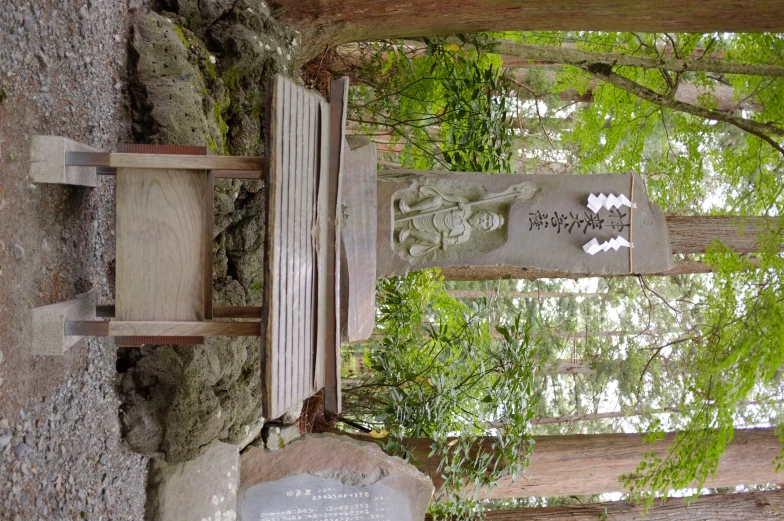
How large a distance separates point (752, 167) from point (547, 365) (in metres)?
5.97

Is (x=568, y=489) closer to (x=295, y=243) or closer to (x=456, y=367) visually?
(x=456, y=367)

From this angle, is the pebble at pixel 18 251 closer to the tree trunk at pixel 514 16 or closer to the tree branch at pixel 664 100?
the tree trunk at pixel 514 16

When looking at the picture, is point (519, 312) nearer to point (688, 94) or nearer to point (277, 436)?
point (277, 436)

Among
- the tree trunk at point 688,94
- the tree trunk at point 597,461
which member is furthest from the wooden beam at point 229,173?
the tree trunk at point 688,94

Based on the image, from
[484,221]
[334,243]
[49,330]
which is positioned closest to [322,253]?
[334,243]

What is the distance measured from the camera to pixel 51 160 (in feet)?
9.46

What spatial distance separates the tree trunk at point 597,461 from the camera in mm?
5746

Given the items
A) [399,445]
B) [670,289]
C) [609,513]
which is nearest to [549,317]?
[670,289]

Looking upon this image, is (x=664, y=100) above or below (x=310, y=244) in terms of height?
above

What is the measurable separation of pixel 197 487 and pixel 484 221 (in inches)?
102

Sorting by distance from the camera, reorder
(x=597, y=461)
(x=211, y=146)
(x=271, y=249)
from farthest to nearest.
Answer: (x=597, y=461), (x=211, y=146), (x=271, y=249)

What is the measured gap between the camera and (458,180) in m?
4.38

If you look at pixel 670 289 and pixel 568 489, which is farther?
pixel 670 289

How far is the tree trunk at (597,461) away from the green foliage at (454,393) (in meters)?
0.26
